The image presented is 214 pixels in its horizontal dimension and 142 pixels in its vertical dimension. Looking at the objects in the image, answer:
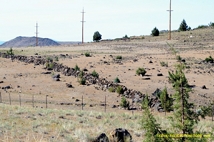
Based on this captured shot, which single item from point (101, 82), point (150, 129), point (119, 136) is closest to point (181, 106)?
point (150, 129)

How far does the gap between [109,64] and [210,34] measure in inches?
2033

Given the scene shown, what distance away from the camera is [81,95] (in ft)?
133

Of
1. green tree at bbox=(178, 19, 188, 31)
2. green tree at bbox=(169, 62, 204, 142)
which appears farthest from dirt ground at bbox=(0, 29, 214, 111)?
green tree at bbox=(178, 19, 188, 31)

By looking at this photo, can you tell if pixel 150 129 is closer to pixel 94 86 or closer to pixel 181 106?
pixel 181 106

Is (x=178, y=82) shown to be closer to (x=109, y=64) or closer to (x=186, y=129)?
(x=186, y=129)

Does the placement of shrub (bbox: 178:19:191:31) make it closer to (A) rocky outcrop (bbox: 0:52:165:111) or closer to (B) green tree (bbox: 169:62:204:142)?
(A) rocky outcrop (bbox: 0:52:165:111)

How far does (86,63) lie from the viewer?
207 ft

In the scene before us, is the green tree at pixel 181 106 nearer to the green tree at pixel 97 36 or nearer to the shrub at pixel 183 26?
the green tree at pixel 97 36

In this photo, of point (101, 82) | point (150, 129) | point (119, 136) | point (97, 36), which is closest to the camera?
point (150, 129)

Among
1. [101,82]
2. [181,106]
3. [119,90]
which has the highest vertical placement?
[181,106]

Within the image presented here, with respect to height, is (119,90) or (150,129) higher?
(150,129)

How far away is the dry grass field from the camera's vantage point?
19.5 meters

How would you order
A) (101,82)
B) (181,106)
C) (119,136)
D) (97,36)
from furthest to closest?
(97,36) → (101,82) → (119,136) → (181,106)

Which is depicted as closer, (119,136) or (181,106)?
(181,106)
